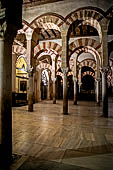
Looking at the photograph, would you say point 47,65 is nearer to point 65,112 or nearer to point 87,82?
point 65,112

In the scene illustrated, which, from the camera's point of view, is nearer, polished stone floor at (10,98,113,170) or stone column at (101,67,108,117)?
polished stone floor at (10,98,113,170)

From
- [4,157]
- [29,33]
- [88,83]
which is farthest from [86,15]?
[88,83]

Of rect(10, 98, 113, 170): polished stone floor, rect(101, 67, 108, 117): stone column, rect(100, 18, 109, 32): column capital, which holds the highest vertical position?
rect(100, 18, 109, 32): column capital

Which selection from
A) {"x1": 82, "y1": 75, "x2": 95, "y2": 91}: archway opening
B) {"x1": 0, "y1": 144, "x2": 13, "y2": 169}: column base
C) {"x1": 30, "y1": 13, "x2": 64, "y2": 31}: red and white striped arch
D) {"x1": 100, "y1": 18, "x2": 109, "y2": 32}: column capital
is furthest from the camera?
{"x1": 82, "y1": 75, "x2": 95, "y2": 91}: archway opening

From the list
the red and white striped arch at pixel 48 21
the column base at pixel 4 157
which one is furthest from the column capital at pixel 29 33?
the column base at pixel 4 157

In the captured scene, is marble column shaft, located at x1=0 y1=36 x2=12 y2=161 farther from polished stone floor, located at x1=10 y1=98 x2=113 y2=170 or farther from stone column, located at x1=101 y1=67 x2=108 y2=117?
stone column, located at x1=101 y1=67 x2=108 y2=117

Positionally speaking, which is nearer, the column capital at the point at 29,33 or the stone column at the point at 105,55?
the stone column at the point at 105,55

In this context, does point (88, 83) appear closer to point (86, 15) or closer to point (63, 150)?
point (86, 15)

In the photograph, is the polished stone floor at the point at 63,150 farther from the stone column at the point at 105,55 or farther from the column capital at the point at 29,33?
the column capital at the point at 29,33

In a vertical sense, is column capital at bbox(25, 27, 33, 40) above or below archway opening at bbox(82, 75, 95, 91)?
above

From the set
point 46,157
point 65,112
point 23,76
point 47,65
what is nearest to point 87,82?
point 47,65

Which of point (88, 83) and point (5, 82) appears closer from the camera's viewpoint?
point (5, 82)

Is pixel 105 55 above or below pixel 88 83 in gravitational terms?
above

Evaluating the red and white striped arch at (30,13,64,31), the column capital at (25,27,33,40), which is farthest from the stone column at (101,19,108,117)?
→ the column capital at (25,27,33,40)
